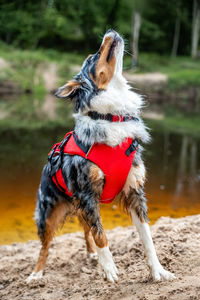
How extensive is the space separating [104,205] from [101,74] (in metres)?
3.27

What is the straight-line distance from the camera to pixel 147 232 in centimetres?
287

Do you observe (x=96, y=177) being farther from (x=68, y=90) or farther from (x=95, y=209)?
(x=68, y=90)

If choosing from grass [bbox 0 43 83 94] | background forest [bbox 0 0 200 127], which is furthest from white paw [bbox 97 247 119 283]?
grass [bbox 0 43 83 94]

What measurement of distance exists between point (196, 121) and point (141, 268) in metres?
12.8

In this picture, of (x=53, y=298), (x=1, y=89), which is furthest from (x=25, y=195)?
(x=1, y=89)

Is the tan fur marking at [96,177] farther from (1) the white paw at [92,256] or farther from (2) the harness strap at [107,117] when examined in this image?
(1) the white paw at [92,256]

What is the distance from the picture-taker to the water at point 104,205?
5.19m

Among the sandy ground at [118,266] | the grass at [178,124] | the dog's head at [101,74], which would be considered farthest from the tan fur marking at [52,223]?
the grass at [178,124]

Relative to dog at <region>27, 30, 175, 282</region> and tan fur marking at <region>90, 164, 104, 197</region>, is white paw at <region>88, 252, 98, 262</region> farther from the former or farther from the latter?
tan fur marking at <region>90, 164, 104, 197</region>

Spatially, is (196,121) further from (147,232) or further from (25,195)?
(147,232)

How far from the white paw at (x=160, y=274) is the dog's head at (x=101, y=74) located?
1493mm

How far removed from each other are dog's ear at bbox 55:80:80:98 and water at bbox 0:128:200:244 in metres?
1.62

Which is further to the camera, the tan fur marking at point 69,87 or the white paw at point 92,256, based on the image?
the white paw at point 92,256

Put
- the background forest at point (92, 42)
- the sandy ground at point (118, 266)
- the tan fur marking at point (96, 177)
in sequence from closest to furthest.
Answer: the sandy ground at point (118, 266)
the tan fur marking at point (96, 177)
the background forest at point (92, 42)
